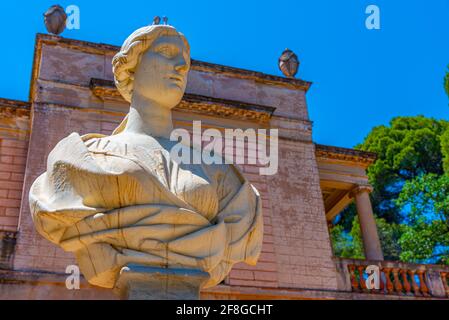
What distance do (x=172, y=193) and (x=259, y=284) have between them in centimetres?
1049

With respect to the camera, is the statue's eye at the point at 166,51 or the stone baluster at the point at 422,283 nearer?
the statue's eye at the point at 166,51

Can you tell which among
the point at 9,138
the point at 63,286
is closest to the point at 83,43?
the point at 9,138

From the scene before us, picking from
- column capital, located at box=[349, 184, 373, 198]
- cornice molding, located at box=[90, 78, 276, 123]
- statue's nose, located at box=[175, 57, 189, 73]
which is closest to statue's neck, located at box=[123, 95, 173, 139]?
statue's nose, located at box=[175, 57, 189, 73]

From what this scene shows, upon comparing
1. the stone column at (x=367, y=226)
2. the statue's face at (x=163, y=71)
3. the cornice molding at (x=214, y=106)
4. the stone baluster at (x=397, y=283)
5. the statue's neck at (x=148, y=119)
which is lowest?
the statue's neck at (x=148, y=119)

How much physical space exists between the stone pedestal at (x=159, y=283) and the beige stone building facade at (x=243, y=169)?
8883 mm

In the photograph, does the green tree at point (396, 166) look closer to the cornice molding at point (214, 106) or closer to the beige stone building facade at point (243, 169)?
the beige stone building facade at point (243, 169)

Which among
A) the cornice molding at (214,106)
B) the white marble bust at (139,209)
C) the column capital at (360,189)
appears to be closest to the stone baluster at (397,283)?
the column capital at (360,189)

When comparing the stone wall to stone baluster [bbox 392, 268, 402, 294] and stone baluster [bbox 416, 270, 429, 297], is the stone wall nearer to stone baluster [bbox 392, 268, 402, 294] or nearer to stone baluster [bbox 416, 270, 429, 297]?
stone baluster [bbox 392, 268, 402, 294]

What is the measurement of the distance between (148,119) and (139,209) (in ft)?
3.29

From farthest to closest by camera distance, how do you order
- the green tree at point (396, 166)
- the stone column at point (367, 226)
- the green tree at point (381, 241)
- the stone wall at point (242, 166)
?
the green tree at point (396, 166) < the green tree at point (381, 241) < the stone column at point (367, 226) < the stone wall at point (242, 166)

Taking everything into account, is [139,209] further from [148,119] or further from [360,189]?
[360,189]

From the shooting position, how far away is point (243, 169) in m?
15.0

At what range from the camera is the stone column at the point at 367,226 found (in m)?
16.0
